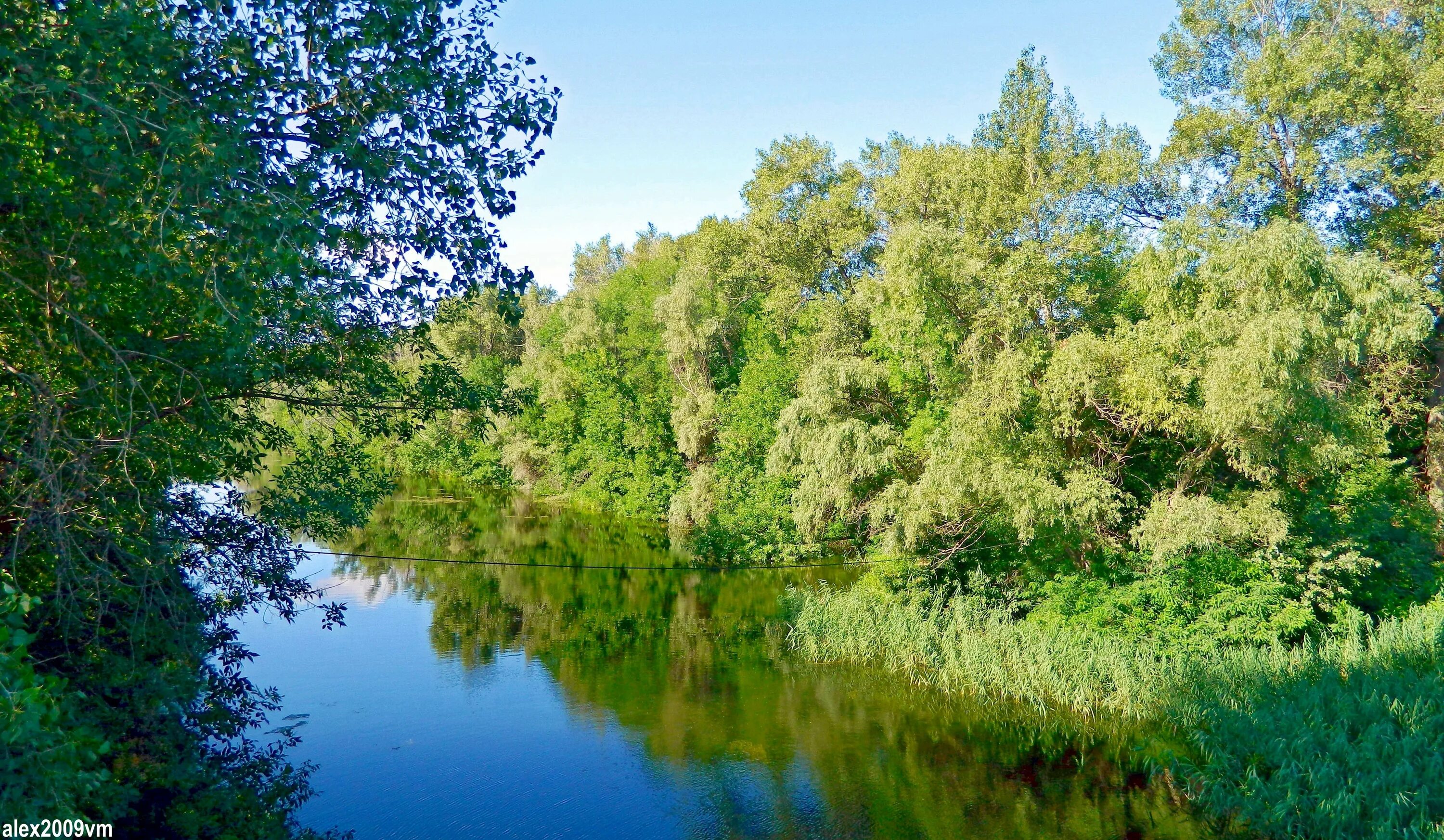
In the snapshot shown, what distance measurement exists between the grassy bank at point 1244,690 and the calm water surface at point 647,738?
75 cm

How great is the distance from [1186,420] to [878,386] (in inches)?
330

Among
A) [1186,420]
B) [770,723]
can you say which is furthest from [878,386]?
[770,723]

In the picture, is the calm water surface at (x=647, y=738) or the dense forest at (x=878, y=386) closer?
the dense forest at (x=878, y=386)

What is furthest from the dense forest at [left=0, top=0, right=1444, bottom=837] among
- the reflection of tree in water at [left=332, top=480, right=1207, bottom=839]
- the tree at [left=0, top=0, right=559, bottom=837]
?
the reflection of tree in water at [left=332, top=480, right=1207, bottom=839]

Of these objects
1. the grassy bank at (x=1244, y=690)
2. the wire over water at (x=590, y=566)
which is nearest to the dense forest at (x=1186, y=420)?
the grassy bank at (x=1244, y=690)

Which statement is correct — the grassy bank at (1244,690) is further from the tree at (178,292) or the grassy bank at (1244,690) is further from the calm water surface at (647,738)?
the tree at (178,292)

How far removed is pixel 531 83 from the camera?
27.7 feet

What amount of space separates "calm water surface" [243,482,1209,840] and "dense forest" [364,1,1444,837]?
1.45 metres

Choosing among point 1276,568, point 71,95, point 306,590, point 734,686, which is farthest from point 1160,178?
point 71,95

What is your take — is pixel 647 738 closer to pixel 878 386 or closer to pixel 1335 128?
pixel 878 386

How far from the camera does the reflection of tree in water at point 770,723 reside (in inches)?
476

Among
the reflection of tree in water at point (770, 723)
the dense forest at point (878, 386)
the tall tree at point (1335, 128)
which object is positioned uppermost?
the tall tree at point (1335, 128)

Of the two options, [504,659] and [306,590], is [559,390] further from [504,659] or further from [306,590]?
[306,590]

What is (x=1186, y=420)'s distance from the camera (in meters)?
16.1
